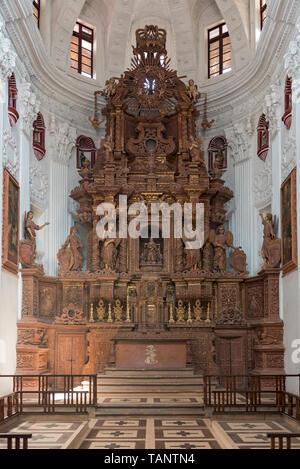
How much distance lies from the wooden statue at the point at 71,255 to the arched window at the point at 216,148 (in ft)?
21.0

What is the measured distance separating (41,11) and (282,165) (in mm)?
10658

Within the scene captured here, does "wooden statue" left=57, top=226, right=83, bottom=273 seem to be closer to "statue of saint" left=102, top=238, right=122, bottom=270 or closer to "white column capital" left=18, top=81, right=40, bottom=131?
"statue of saint" left=102, top=238, right=122, bottom=270

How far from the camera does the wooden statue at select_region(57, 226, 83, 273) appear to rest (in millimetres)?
22484

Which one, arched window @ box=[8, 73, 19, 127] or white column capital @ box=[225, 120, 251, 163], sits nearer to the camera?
arched window @ box=[8, 73, 19, 127]

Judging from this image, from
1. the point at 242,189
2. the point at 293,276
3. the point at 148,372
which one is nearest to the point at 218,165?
the point at 242,189

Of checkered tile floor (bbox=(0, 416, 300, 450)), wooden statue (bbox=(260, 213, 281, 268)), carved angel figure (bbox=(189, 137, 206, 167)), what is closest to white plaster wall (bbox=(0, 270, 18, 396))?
checkered tile floor (bbox=(0, 416, 300, 450))

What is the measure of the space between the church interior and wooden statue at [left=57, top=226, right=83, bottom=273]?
0.07 m

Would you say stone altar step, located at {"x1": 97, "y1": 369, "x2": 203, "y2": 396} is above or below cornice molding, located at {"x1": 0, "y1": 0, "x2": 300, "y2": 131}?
below

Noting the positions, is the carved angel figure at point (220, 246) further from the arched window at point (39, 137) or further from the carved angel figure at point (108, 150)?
the arched window at point (39, 137)

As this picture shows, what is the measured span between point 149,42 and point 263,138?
5915mm

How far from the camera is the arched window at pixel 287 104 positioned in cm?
1873

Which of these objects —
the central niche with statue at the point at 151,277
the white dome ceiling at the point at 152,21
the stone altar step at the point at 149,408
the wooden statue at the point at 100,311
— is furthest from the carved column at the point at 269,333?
the white dome ceiling at the point at 152,21

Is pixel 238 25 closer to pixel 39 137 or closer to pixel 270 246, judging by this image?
pixel 39 137

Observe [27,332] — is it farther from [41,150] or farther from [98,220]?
[41,150]
